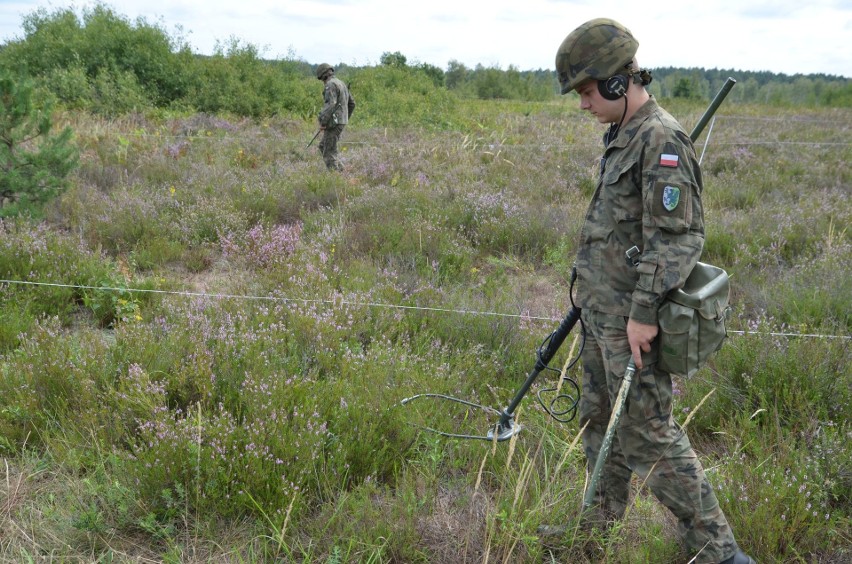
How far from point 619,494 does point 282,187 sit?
6729 millimetres

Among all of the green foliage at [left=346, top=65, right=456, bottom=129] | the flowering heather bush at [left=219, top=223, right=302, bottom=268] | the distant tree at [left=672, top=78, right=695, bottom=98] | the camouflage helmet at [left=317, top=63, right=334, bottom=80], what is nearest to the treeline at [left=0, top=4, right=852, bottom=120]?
the green foliage at [left=346, top=65, right=456, bottom=129]

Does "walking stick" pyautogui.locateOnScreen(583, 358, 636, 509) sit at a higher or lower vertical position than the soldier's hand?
lower

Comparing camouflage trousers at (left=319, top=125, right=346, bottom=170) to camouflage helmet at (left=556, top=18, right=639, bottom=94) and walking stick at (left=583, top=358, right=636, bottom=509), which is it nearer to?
camouflage helmet at (left=556, top=18, right=639, bottom=94)

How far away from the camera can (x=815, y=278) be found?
5336 mm

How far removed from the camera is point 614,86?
7.72ft

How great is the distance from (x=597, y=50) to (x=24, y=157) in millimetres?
5861

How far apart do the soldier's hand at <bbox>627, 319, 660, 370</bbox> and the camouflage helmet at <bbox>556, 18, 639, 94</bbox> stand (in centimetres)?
93

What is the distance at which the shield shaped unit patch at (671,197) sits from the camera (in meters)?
2.19

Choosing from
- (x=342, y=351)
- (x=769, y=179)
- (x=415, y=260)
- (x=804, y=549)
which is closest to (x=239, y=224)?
(x=415, y=260)

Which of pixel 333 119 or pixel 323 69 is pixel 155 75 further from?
pixel 333 119

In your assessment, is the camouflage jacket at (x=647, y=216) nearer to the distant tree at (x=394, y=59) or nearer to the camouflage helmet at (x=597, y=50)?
the camouflage helmet at (x=597, y=50)

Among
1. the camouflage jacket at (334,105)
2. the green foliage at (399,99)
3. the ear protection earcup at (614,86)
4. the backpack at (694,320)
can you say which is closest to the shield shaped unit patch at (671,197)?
the backpack at (694,320)

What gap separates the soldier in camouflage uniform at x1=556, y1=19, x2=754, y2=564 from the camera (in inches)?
87.5

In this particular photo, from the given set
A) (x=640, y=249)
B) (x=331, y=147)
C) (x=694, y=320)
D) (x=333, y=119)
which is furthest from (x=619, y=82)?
(x=331, y=147)
